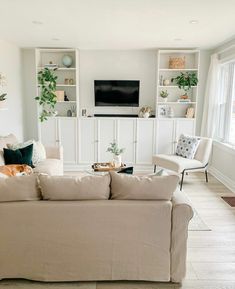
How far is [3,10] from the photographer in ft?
10.7

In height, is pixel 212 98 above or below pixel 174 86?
below

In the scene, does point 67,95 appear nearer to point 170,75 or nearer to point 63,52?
point 63,52

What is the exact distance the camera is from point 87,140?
5.90 meters

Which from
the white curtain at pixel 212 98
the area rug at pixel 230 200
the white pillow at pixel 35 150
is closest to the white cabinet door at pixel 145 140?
the white curtain at pixel 212 98

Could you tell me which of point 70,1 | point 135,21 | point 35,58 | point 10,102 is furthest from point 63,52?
point 70,1

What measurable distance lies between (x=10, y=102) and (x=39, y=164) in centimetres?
171

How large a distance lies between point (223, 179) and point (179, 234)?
334cm

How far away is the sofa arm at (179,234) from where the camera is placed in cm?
217

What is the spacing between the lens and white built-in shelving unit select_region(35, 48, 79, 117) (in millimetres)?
5774

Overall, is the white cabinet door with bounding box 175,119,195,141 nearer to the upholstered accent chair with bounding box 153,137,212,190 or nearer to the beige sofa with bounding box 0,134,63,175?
the upholstered accent chair with bounding box 153,137,212,190

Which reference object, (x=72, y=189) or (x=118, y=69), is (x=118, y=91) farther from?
(x=72, y=189)

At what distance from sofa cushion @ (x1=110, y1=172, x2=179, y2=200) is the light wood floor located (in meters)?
0.73

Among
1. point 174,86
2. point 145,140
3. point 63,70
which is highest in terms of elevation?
point 63,70

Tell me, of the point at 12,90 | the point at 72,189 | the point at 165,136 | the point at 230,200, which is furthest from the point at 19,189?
the point at 165,136
